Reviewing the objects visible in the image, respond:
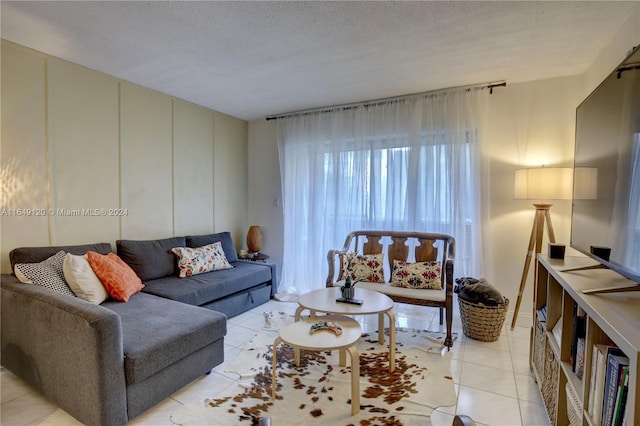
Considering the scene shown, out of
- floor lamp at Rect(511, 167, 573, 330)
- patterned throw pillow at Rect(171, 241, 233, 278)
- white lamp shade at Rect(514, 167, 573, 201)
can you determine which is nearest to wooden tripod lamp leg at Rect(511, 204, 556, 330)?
floor lamp at Rect(511, 167, 573, 330)

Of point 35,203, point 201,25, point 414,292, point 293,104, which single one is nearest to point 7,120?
point 35,203

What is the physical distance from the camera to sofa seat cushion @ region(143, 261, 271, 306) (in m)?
2.66

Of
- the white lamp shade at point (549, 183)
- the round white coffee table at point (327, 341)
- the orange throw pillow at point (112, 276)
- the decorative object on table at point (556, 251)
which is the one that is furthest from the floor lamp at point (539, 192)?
the orange throw pillow at point (112, 276)

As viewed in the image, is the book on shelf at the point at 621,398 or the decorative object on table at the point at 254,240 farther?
the decorative object on table at the point at 254,240

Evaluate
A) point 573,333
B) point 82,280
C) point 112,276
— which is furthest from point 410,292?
point 82,280

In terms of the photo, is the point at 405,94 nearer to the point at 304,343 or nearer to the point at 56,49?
the point at 304,343

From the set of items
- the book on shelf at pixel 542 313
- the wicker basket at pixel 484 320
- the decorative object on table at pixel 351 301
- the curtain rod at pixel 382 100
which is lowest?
the wicker basket at pixel 484 320

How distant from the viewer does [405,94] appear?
3.37 m

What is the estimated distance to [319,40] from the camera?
221 centimetres

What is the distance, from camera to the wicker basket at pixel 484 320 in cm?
259

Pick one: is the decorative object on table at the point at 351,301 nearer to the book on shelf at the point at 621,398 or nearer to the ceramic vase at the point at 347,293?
the ceramic vase at the point at 347,293

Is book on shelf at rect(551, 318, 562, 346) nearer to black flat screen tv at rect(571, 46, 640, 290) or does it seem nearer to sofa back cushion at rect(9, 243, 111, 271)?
black flat screen tv at rect(571, 46, 640, 290)

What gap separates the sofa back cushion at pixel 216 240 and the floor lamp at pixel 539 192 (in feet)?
10.2

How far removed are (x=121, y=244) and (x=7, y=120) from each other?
4.05 feet
